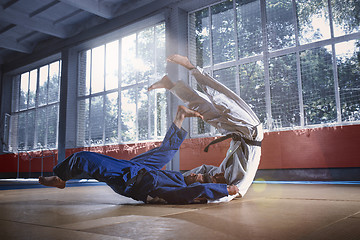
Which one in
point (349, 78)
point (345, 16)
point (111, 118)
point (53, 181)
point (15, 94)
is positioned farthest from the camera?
point (15, 94)

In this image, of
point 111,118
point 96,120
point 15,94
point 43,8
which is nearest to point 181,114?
point 111,118

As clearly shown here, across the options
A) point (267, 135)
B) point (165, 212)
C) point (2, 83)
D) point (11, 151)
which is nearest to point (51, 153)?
point (11, 151)

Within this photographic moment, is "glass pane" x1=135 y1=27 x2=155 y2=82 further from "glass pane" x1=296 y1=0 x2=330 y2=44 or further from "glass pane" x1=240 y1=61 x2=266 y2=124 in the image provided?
"glass pane" x1=296 y1=0 x2=330 y2=44

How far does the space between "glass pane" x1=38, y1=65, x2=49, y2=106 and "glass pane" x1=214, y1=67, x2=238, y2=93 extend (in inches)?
247

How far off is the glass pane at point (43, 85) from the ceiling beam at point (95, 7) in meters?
3.68

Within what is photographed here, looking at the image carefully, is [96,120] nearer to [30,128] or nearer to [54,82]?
[54,82]

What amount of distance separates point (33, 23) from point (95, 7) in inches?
80.8

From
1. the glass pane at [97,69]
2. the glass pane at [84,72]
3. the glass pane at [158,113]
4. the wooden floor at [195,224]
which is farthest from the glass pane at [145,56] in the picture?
the wooden floor at [195,224]

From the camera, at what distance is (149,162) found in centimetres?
238

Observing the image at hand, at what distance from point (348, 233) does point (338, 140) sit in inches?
149

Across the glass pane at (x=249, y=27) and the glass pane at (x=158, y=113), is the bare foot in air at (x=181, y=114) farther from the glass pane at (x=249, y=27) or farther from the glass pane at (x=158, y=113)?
the glass pane at (x=158, y=113)

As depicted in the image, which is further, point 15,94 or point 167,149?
point 15,94

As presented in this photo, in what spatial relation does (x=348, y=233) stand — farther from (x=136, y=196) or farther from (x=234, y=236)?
(x=136, y=196)

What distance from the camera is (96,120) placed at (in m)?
8.38
